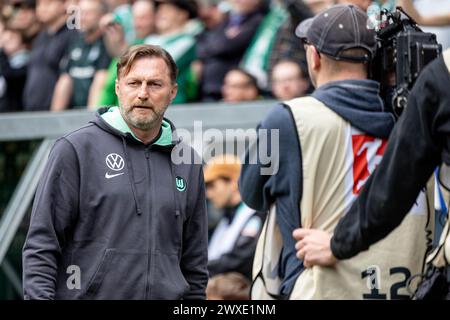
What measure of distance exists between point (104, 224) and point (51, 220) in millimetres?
226

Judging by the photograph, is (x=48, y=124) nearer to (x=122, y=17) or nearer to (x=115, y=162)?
(x=122, y=17)

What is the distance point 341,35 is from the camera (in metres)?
5.75

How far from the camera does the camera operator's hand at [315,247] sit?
18.0 ft

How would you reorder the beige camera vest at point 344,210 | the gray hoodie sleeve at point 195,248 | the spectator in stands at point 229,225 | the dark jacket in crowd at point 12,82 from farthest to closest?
the dark jacket in crowd at point 12,82, the spectator in stands at point 229,225, the beige camera vest at point 344,210, the gray hoodie sleeve at point 195,248

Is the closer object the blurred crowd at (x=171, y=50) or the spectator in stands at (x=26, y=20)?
the blurred crowd at (x=171, y=50)

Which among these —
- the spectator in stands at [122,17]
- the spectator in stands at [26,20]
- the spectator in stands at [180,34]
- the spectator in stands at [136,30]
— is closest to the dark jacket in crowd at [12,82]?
the spectator in stands at [26,20]

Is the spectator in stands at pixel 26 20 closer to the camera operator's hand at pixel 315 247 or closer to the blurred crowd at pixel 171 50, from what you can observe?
the blurred crowd at pixel 171 50

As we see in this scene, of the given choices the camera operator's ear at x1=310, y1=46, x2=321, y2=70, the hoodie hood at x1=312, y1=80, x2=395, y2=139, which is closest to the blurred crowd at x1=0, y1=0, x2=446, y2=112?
the camera operator's ear at x1=310, y1=46, x2=321, y2=70

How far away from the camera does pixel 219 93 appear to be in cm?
1035

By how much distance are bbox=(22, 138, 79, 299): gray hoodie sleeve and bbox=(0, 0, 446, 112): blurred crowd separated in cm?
429

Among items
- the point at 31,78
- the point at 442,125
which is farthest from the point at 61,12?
the point at 442,125

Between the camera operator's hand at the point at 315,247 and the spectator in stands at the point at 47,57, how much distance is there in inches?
241

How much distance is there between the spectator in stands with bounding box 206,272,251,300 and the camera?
324 inches
